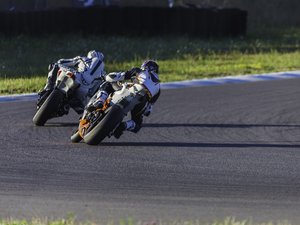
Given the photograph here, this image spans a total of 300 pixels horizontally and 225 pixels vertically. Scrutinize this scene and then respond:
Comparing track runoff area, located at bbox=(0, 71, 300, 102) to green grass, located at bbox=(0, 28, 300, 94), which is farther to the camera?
green grass, located at bbox=(0, 28, 300, 94)

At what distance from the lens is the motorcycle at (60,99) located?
11.5 m

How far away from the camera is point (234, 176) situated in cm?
850

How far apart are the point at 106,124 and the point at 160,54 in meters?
13.9

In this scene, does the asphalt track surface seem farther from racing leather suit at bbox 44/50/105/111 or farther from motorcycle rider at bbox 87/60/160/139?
racing leather suit at bbox 44/50/105/111

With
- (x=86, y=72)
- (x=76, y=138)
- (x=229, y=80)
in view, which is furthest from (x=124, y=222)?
(x=229, y=80)

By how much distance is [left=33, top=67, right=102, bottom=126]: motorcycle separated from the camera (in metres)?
11.5

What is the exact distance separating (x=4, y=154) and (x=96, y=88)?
2.38 metres

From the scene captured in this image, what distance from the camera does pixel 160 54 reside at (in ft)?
77.8

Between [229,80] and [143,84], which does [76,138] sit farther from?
[229,80]

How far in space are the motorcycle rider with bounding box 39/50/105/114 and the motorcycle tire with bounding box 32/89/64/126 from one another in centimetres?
28

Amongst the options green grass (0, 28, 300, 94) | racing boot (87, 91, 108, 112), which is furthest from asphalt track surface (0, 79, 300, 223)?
green grass (0, 28, 300, 94)

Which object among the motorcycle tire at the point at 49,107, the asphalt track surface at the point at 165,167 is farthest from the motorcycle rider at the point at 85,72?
the asphalt track surface at the point at 165,167

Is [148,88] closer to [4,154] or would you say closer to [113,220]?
[4,154]

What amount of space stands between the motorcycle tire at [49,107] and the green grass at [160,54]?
3850 millimetres
